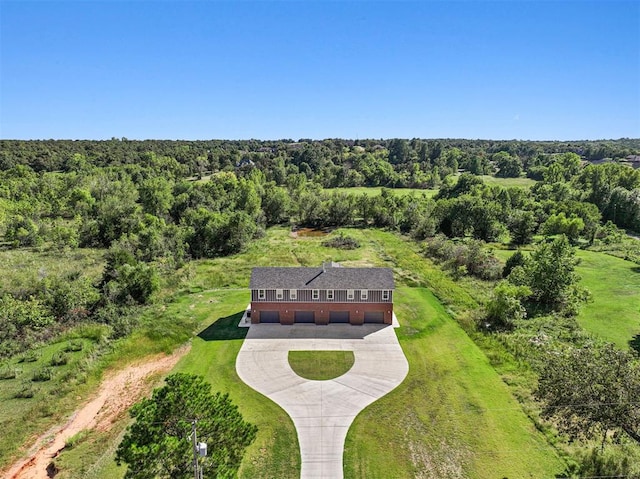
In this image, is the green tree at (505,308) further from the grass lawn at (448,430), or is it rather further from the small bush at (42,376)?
the small bush at (42,376)

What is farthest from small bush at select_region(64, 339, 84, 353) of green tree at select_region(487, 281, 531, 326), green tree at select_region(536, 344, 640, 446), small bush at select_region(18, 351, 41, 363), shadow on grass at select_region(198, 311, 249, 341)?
green tree at select_region(487, 281, 531, 326)

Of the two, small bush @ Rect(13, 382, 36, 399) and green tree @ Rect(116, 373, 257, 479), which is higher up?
green tree @ Rect(116, 373, 257, 479)

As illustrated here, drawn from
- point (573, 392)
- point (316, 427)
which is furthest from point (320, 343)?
point (573, 392)

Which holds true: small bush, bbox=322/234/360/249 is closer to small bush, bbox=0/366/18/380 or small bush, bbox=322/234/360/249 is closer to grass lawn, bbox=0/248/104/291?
grass lawn, bbox=0/248/104/291

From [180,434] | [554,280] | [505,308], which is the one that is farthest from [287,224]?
[180,434]

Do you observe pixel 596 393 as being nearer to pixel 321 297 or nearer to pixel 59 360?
pixel 321 297

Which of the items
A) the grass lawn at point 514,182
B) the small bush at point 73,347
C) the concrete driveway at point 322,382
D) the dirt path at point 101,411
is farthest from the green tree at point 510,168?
the small bush at point 73,347
